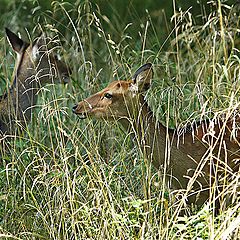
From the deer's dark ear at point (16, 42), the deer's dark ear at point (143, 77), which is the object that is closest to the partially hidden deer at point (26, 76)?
the deer's dark ear at point (16, 42)

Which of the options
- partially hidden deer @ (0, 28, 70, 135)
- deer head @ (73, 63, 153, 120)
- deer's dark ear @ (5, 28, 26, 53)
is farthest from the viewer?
deer's dark ear @ (5, 28, 26, 53)

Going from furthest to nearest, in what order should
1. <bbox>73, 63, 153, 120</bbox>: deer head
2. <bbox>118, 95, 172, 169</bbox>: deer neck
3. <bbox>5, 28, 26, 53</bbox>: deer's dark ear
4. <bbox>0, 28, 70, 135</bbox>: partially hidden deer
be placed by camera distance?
<bbox>5, 28, 26, 53</bbox>: deer's dark ear, <bbox>0, 28, 70, 135</bbox>: partially hidden deer, <bbox>73, 63, 153, 120</bbox>: deer head, <bbox>118, 95, 172, 169</bbox>: deer neck

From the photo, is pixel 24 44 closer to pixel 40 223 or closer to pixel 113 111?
pixel 113 111

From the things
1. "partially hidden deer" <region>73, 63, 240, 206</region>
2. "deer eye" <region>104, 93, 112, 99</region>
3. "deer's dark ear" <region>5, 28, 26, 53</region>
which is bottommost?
"partially hidden deer" <region>73, 63, 240, 206</region>

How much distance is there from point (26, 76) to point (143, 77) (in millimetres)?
1427

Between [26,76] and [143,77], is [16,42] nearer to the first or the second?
[26,76]

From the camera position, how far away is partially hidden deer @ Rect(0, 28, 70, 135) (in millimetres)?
5973

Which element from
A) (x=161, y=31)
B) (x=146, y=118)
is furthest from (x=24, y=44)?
(x=161, y=31)

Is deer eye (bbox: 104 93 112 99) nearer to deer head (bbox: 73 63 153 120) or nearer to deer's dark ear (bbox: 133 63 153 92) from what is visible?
deer head (bbox: 73 63 153 120)

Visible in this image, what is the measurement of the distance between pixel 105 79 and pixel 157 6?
15.0ft

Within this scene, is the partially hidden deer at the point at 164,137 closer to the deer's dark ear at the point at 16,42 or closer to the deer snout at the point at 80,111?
the deer snout at the point at 80,111

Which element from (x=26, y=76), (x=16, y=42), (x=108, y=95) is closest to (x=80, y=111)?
(x=108, y=95)

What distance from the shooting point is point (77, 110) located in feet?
16.7

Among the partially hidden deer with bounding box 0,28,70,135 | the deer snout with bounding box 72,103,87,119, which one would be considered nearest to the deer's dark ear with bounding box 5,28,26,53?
the partially hidden deer with bounding box 0,28,70,135
